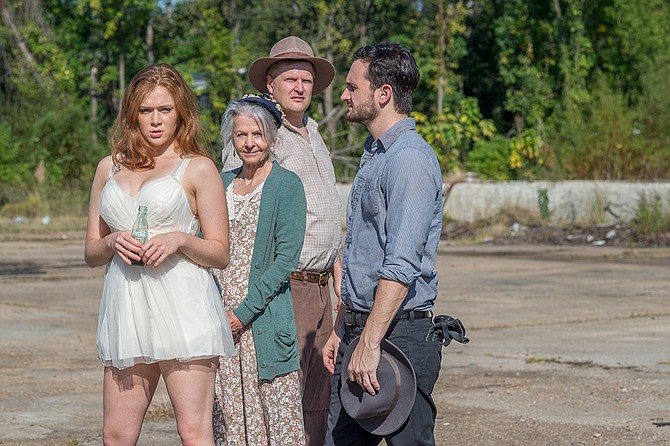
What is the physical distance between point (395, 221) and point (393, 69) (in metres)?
0.57

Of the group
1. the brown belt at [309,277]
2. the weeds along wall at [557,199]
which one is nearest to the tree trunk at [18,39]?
the weeds along wall at [557,199]

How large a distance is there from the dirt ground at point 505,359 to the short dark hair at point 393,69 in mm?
2790

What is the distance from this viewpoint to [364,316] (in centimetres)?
435

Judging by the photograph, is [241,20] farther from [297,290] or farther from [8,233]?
[297,290]

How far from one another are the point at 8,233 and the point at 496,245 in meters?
9.84

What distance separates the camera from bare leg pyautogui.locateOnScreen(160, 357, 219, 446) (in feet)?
14.3

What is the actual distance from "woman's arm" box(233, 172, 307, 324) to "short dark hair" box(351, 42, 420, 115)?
1014 mm

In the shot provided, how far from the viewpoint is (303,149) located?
579 cm

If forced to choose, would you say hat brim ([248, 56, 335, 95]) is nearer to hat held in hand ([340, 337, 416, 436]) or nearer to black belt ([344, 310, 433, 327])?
black belt ([344, 310, 433, 327])

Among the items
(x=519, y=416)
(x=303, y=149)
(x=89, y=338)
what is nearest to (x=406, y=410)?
(x=303, y=149)

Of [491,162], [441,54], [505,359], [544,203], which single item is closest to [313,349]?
[505,359]

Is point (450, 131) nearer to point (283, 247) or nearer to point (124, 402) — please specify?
point (283, 247)

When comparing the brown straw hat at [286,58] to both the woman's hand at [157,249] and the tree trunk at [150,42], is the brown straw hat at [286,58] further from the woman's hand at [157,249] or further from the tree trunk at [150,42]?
the tree trunk at [150,42]

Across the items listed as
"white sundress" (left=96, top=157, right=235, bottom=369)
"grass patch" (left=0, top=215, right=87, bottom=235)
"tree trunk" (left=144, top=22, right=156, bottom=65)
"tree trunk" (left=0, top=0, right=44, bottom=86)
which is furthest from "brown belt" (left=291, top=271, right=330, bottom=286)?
"tree trunk" (left=0, top=0, right=44, bottom=86)
